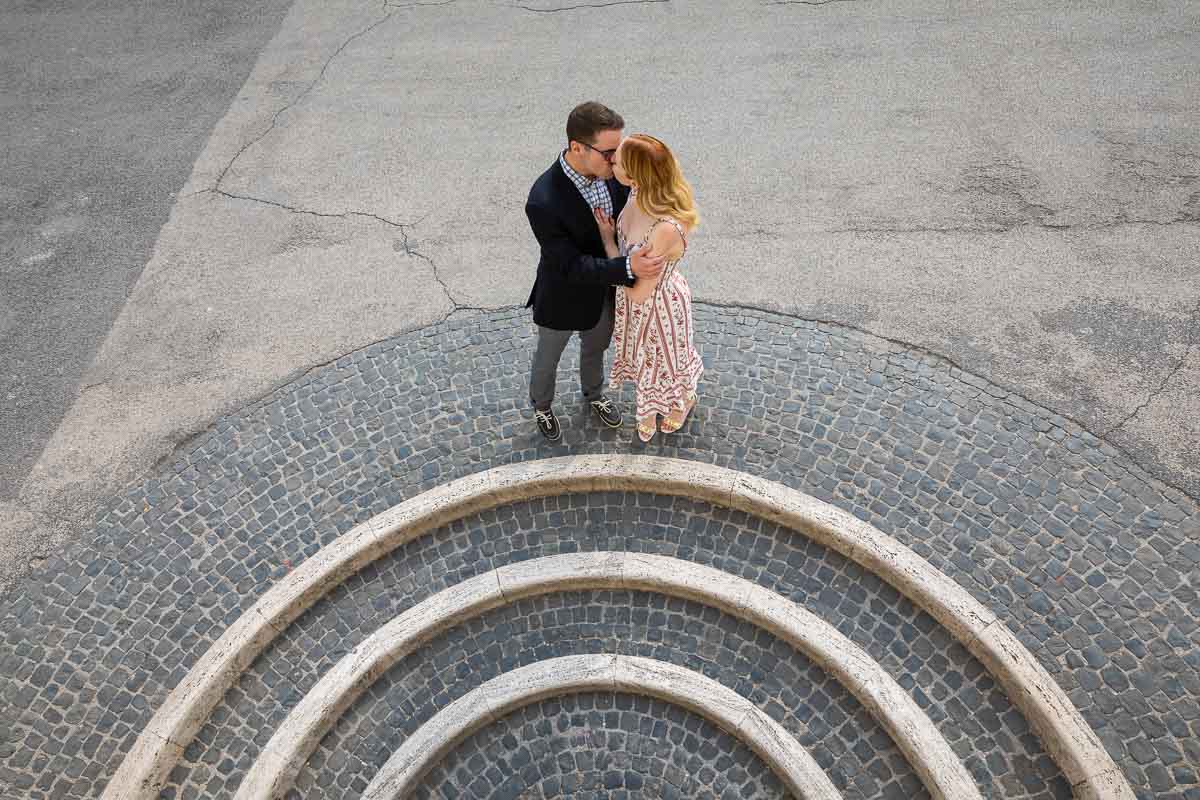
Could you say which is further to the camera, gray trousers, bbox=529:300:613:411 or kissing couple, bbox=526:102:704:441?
gray trousers, bbox=529:300:613:411

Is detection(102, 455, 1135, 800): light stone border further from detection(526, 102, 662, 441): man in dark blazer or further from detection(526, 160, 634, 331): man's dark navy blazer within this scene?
detection(526, 160, 634, 331): man's dark navy blazer

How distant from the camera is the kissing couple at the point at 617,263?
3992 mm

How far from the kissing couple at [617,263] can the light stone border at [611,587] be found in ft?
3.41

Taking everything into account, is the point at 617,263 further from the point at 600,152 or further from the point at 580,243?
the point at 600,152

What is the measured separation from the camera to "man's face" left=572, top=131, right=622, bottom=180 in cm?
395

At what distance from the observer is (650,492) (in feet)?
17.5

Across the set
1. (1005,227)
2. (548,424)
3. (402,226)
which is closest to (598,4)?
(402,226)

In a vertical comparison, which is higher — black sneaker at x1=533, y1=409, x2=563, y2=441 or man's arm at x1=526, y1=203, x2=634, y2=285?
man's arm at x1=526, y1=203, x2=634, y2=285

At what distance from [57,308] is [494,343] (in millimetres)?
4067

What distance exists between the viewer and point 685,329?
4.89m

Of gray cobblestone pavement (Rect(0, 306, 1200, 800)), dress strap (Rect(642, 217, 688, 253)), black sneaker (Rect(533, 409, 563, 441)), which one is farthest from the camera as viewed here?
black sneaker (Rect(533, 409, 563, 441))

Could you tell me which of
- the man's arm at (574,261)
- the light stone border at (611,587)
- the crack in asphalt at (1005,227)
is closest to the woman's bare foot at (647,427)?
the light stone border at (611,587)

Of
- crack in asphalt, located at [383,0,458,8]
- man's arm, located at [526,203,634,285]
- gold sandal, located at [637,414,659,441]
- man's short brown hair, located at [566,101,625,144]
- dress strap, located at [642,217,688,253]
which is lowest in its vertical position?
gold sandal, located at [637,414,659,441]

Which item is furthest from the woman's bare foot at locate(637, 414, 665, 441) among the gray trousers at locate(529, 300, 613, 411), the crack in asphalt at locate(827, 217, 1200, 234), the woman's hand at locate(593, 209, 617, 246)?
the crack in asphalt at locate(827, 217, 1200, 234)
